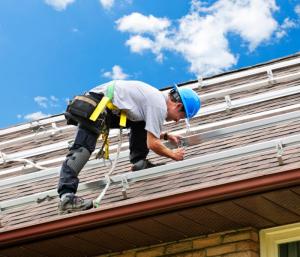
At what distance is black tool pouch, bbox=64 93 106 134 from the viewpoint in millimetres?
6965

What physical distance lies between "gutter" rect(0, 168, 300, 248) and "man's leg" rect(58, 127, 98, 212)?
22 centimetres

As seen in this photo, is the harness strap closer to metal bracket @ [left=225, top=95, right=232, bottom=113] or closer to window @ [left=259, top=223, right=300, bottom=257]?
window @ [left=259, top=223, right=300, bottom=257]

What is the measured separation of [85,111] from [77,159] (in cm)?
42

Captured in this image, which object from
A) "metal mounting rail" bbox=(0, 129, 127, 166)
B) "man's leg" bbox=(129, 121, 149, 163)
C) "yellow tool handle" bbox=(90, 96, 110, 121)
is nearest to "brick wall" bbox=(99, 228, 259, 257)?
"man's leg" bbox=(129, 121, 149, 163)

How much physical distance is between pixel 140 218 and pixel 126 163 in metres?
2.02

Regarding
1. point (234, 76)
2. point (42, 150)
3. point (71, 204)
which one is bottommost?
point (71, 204)

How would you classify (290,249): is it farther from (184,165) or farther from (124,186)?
(124,186)

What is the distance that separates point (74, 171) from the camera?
271 inches

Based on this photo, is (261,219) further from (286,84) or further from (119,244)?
(286,84)

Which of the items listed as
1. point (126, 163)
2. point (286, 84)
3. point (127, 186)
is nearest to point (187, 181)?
point (127, 186)

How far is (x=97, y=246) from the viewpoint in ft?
23.7

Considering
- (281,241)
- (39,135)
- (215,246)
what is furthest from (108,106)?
(39,135)

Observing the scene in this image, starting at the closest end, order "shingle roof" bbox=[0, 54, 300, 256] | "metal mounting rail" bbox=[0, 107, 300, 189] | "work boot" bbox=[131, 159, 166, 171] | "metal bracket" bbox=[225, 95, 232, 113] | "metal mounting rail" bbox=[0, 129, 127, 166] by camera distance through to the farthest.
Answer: "shingle roof" bbox=[0, 54, 300, 256] → "metal mounting rail" bbox=[0, 107, 300, 189] → "work boot" bbox=[131, 159, 166, 171] → "metal bracket" bbox=[225, 95, 232, 113] → "metal mounting rail" bbox=[0, 129, 127, 166]

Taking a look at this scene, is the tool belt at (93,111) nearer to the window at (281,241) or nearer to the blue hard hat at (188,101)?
the blue hard hat at (188,101)
